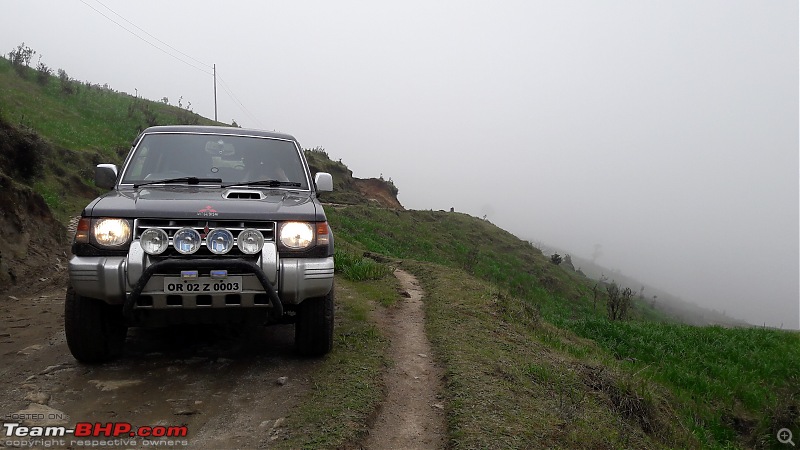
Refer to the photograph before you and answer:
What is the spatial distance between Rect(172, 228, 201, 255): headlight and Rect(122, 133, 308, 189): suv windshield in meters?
1.05

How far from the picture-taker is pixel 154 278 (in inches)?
140

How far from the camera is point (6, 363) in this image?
14.2 feet

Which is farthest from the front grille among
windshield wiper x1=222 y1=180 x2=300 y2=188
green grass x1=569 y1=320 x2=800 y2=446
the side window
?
green grass x1=569 y1=320 x2=800 y2=446

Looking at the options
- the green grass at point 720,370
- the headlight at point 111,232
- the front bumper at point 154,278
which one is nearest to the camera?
the front bumper at point 154,278

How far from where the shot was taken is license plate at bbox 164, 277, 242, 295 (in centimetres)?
357

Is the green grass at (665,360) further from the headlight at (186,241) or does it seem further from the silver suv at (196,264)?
the headlight at (186,241)

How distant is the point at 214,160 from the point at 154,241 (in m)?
1.46

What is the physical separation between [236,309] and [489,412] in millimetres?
1964

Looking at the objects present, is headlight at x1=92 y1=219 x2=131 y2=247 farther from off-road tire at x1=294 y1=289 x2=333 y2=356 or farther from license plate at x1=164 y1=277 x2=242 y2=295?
off-road tire at x1=294 y1=289 x2=333 y2=356

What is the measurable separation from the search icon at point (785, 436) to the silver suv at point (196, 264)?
256 inches

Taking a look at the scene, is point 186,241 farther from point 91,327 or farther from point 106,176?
point 106,176

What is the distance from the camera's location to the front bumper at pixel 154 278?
3.54 meters

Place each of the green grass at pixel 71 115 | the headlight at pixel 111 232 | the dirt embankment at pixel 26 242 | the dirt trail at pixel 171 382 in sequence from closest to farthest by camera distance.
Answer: the dirt trail at pixel 171 382, the headlight at pixel 111 232, the dirt embankment at pixel 26 242, the green grass at pixel 71 115

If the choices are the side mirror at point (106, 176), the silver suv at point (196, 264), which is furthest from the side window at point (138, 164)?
the silver suv at point (196, 264)
